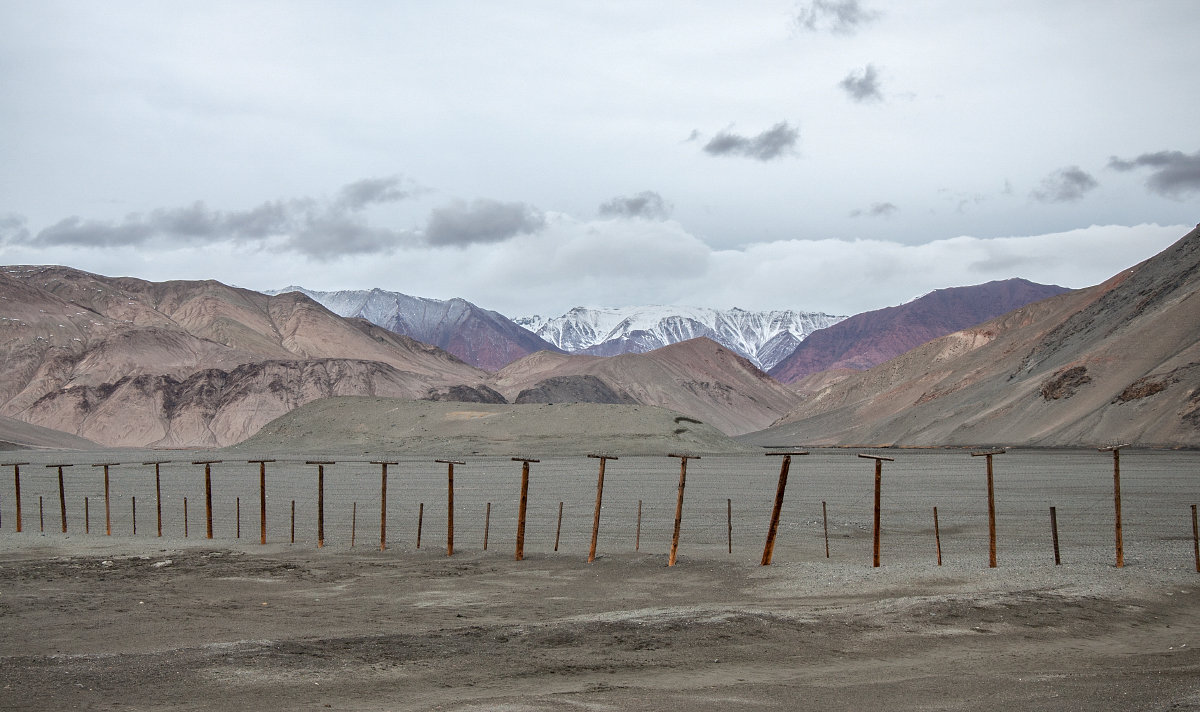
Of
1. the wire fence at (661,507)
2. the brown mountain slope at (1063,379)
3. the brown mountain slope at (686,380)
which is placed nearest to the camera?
the wire fence at (661,507)

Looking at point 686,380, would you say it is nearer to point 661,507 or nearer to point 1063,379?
point 1063,379

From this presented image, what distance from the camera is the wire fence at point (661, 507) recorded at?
23375mm

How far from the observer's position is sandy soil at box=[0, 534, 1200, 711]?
10586 mm

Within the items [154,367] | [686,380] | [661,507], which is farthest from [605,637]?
[686,380]

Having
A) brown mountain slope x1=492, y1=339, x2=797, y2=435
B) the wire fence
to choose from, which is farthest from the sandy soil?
brown mountain slope x1=492, y1=339, x2=797, y2=435

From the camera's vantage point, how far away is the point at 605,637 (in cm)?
1323

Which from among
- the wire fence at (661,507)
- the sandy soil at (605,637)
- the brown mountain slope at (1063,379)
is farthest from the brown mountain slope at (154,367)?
the sandy soil at (605,637)

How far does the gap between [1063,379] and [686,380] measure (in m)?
96.1

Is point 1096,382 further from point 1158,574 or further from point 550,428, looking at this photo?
point 1158,574

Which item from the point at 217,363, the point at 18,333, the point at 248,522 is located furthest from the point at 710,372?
the point at 248,522

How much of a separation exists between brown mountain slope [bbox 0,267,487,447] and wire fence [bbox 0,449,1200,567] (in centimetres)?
6387

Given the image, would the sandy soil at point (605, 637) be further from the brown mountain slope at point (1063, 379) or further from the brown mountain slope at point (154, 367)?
the brown mountain slope at point (154, 367)

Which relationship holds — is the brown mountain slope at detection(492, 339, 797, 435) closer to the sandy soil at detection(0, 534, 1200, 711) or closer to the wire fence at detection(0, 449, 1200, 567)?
the wire fence at detection(0, 449, 1200, 567)

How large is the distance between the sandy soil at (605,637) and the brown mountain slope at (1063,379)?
161ft
